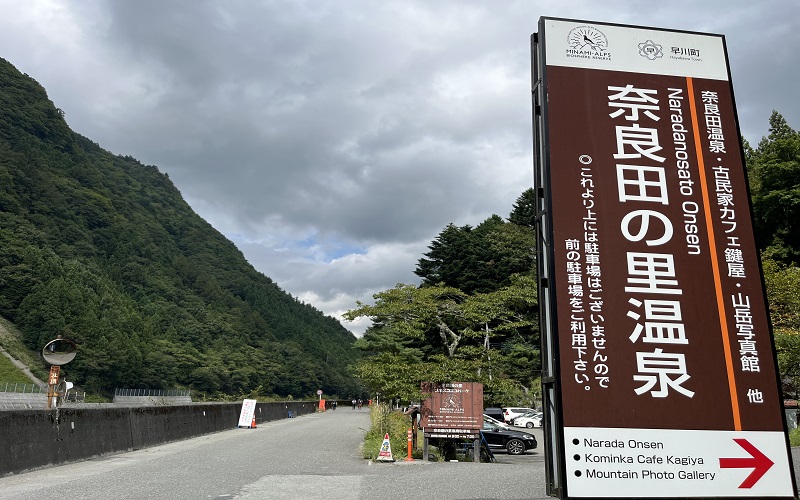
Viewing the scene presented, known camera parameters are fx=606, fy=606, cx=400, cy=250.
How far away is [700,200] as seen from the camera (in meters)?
5.82

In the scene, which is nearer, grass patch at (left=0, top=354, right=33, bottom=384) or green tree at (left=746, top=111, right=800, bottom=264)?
green tree at (left=746, top=111, right=800, bottom=264)

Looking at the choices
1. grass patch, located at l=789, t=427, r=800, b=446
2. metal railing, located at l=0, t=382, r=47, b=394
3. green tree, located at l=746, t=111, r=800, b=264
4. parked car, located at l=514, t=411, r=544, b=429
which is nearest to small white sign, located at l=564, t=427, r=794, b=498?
grass patch, located at l=789, t=427, r=800, b=446

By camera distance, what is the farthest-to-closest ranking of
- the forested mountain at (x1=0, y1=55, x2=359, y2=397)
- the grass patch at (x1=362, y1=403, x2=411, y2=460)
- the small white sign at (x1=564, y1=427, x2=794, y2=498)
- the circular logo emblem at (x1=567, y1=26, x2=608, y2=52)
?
1. the forested mountain at (x1=0, y1=55, x2=359, y2=397)
2. the grass patch at (x1=362, y1=403, x2=411, y2=460)
3. the circular logo emblem at (x1=567, y1=26, x2=608, y2=52)
4. the small white sign at (x1=564, y1=427, x2=794, y2=498)

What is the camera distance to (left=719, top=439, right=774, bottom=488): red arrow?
5.21m

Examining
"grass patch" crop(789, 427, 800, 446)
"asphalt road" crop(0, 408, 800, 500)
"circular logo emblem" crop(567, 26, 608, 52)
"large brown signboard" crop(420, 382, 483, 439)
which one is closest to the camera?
"circular logo emblem" crop(567, 26, 608, 52)

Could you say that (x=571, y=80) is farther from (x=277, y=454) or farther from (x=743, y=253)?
(x=277, y=454)

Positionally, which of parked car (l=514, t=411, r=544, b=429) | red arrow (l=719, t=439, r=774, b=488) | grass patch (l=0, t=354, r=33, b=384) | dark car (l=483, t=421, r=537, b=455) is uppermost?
grass patch (l=0, t=354, r=33, b=384)

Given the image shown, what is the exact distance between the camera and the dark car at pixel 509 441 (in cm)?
1900

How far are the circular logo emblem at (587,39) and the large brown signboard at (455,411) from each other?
10074mm

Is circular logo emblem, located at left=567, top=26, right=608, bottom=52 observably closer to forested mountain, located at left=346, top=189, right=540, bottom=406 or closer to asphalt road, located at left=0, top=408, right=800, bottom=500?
asphalt road, located at left=0, top=408, right=800, bottom=500

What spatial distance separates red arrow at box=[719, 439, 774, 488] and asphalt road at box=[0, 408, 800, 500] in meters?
3.72

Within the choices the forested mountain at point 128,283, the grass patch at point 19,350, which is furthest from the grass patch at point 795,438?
the grass patch at point 19,350

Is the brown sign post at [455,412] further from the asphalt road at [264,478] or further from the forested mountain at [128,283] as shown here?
the forested mountain at [128,283]

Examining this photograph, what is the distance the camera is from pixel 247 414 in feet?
94.1
